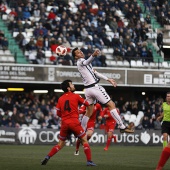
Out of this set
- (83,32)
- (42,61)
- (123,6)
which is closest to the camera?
(42,61)

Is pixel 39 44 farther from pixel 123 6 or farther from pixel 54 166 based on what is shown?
pixel 54 166

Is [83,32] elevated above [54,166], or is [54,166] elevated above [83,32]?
[83,32]

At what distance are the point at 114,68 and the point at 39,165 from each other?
2311 cm

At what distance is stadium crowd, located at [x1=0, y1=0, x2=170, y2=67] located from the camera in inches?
1537

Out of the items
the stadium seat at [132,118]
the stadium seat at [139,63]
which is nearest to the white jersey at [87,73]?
the stadium seat at [132,118]

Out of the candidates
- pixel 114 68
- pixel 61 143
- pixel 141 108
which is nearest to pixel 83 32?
pixel 114 68

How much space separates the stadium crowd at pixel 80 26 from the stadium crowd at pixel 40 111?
2457mm

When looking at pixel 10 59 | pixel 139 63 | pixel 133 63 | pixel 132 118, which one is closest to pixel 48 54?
pixel 10 59

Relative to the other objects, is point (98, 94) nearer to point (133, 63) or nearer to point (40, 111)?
point (40, 111)

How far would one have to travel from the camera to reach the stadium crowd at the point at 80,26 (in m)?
39.0

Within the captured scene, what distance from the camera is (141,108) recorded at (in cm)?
4031

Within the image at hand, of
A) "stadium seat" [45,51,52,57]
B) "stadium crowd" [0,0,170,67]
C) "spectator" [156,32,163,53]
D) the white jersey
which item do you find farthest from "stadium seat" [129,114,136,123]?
the white jersey

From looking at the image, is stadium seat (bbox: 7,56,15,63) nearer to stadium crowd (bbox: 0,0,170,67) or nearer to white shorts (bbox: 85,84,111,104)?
stadium crowd (bbox: 0,0,170,67)

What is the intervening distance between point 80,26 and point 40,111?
24.0 ft
